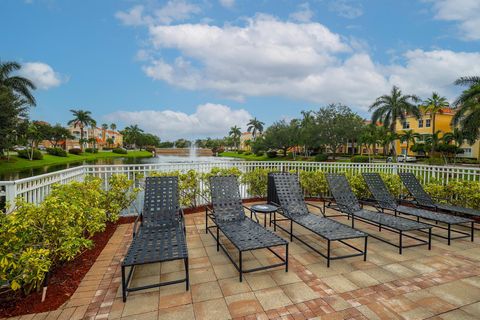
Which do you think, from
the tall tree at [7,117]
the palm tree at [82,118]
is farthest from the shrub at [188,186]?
the palm tree at [82,118]

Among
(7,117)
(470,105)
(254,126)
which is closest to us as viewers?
(470,105)

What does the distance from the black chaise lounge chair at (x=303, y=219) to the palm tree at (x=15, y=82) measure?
3051cm

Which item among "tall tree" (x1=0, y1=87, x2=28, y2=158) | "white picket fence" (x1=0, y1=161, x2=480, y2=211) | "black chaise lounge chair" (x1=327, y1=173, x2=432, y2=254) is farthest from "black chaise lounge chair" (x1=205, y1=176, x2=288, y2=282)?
"tall tree" (x1=0, y1=87, x2=28, y2=158)

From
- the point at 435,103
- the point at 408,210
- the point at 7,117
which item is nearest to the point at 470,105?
the point at 435,103

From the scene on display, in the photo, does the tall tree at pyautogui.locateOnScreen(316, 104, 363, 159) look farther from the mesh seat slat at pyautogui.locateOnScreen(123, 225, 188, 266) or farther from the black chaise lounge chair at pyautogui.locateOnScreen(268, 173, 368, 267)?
the mesh seat slat at pyautogui.locateOnScreen(123, 225, 188, 266)

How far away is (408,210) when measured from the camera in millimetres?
5121

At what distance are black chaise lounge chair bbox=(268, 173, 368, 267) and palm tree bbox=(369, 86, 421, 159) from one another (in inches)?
1362

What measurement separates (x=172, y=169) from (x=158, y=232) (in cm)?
333

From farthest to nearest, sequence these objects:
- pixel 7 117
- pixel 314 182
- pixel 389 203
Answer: pixel 7 117, pixel 314 182, pixel 389 203

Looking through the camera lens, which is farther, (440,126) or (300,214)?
(440,126)

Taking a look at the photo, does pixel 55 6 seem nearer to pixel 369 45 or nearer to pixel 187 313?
pixel 187 313

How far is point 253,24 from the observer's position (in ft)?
32.4

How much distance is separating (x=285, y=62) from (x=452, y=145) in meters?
34.1

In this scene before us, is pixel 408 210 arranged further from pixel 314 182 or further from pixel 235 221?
pixel 235 221
